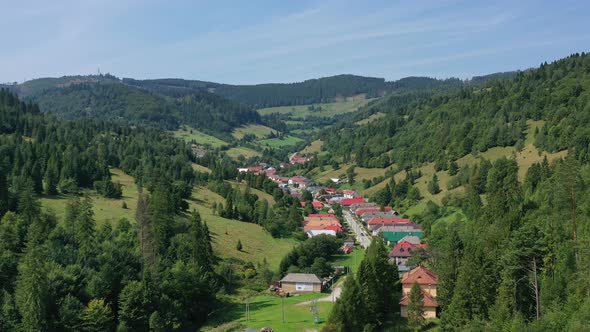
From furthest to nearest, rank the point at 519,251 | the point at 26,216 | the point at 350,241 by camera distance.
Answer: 1. the point at 350,241
2. the point at 26,216
3. the point at 519,251

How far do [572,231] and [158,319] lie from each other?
35030 millimetres

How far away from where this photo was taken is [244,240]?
80.9 m

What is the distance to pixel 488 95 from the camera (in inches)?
5965

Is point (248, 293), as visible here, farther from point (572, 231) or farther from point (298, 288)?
point (572, 231)

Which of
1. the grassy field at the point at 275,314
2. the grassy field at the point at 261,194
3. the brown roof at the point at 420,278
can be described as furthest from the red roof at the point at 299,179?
the brown roof at the point at 420,278

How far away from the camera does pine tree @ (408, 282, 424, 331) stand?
45812 millimetres

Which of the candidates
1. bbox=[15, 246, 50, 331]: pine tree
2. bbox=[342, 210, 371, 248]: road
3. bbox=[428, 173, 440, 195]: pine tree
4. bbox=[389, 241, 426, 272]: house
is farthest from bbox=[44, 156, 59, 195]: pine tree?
bbox=[428, 173, 440, 195]: pine tree

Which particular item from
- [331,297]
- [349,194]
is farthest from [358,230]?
[331,297]

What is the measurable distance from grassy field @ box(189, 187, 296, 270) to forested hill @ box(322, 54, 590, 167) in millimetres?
42709

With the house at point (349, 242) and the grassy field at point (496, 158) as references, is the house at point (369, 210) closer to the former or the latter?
the grassy field at point (496, 158)

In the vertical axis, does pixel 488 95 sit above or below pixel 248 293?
A: above

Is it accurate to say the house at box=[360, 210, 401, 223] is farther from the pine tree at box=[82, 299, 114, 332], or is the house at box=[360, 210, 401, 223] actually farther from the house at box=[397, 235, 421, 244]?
the pine tree at box=[82, 299, 114, 332]

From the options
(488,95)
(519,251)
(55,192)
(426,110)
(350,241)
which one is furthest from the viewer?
(426,110)

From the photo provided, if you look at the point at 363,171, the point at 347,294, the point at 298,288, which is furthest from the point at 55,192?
the point at 363,171
